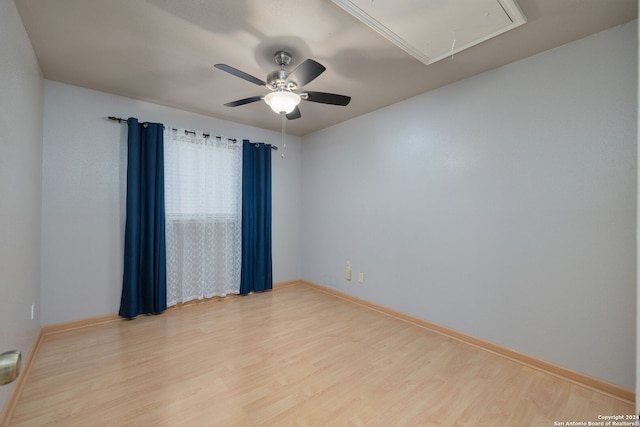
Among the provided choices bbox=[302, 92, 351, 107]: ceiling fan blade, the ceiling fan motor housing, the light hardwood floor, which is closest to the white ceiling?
the ceiling fan motor housing

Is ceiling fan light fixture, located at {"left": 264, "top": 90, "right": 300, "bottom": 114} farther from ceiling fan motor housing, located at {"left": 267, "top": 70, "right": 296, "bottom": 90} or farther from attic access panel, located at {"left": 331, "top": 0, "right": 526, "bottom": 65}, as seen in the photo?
attic access panel, located at {"left": 331, "top": 0, "right": 526, "bottom": 65}

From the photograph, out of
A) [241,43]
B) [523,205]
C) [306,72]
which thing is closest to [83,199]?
[241,43]

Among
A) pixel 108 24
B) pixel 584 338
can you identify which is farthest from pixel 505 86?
pixel 108 24

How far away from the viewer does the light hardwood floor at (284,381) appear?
1.54 metres

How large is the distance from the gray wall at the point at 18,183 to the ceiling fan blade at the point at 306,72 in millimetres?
1475

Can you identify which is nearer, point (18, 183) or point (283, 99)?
point (18, 183)

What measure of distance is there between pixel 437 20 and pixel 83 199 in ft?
10.9

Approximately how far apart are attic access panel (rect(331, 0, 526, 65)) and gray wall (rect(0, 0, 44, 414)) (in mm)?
1821

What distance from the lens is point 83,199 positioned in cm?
267

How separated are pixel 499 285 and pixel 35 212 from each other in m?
3.83

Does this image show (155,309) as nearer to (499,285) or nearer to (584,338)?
(499,285)

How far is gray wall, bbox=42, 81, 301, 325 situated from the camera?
2514mm

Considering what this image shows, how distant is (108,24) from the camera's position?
1743 millimetres

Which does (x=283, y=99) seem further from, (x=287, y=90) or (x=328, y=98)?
(x=328, y=98)
